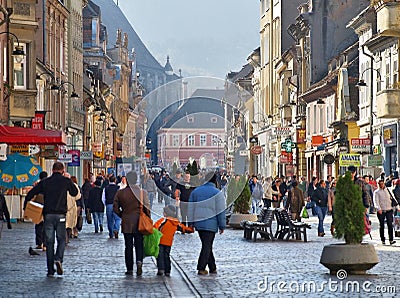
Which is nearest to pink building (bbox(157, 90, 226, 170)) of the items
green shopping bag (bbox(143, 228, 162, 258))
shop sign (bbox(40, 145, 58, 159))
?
shop sign (bbox(40, 145, 58, 159))

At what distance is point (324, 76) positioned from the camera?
76125 millimetres

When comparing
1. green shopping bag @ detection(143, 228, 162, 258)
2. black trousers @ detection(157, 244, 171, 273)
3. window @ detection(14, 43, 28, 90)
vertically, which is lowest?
black trousers @ detection(157, 244, 171, 273)

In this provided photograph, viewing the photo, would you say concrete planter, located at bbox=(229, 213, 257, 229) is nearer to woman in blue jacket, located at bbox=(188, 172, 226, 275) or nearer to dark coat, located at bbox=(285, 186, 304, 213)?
dark coat, located at bbox=(285, 186, 304, 213)

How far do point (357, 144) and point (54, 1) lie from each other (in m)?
21.7

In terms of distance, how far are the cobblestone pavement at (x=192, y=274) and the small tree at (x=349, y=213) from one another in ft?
2.32

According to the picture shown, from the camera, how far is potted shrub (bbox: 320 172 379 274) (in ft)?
63.2

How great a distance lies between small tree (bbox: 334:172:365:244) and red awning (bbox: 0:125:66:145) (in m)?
17.2

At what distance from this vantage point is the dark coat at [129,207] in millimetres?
20391

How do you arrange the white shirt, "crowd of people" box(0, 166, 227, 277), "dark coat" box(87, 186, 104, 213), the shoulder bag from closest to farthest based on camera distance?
1. "crowd of people" box(0, 166, 227, 277)
2. the shoulder bag
3. the white shirt
4. "dark coat" box(87, 186, 104, 213)

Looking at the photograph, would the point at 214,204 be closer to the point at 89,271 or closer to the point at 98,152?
the point at 89,271

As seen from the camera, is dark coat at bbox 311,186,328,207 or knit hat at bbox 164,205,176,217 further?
dark coat at bbox 311,186,328,207

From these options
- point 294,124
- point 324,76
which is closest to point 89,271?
point 324,76

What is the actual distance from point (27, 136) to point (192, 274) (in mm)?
16655

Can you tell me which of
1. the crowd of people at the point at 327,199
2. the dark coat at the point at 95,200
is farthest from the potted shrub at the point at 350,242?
the dark coat at the point at 95,200
